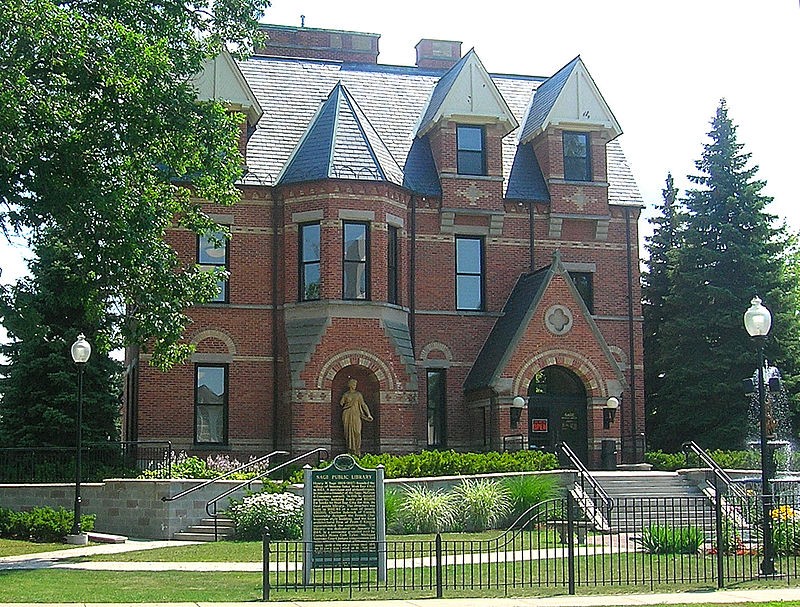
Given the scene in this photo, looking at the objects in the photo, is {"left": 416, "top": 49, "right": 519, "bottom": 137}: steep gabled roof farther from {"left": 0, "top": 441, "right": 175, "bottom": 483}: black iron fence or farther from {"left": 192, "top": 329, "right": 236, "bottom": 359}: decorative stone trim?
{"left": 0, "top": 441, "right": 175, "bottom": 483}: black iron fence

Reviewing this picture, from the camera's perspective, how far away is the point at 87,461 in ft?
95.9

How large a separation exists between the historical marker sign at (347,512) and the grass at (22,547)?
7.75 m

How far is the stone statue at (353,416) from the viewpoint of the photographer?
30.3 metres

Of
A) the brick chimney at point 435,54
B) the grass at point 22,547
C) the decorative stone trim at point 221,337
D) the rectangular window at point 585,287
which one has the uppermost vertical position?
the brick chimney at point 435,54

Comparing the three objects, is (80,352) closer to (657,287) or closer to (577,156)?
(577,156)

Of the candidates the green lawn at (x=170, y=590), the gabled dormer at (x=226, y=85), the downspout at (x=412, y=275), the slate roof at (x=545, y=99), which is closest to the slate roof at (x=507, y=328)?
the downspout at (x=412, y=275)

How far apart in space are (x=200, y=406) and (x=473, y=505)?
960 centimetres

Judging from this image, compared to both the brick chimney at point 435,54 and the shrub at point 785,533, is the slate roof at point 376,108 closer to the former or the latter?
the brick chimney at point 435,54

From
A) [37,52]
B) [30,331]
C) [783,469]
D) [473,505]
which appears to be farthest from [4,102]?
[783,469]

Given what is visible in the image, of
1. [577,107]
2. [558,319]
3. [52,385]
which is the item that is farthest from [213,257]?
[577,107]

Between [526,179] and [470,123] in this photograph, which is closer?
[470,123]

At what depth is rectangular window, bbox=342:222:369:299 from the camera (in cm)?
3103

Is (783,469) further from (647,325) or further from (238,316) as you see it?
(238,316)

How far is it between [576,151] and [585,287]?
4158mm
